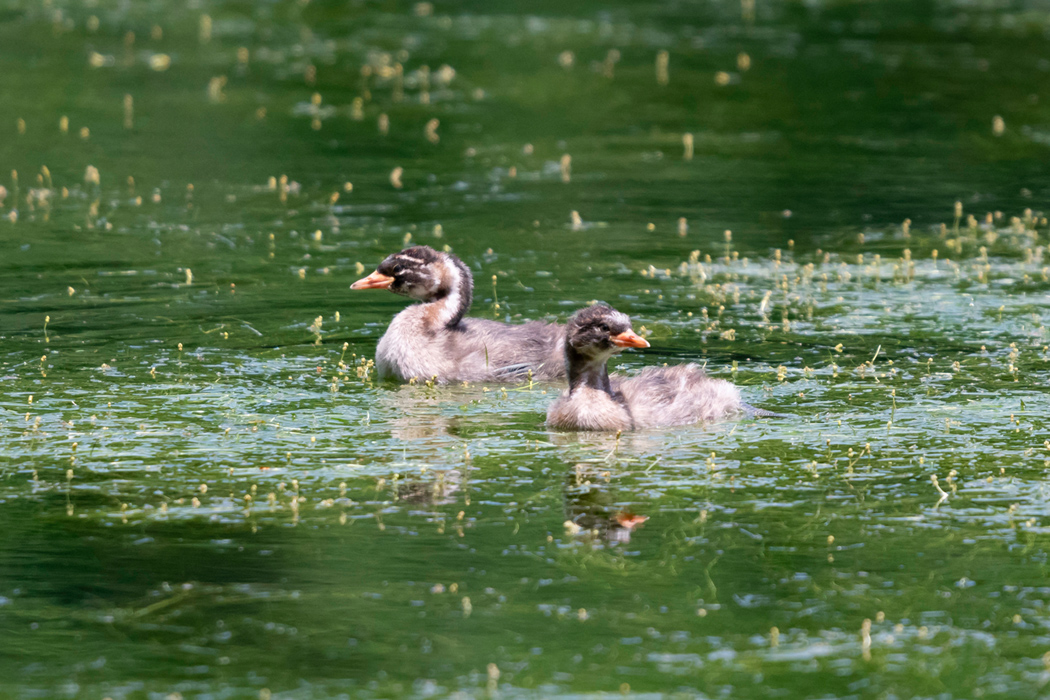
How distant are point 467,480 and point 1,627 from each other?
3.25 metres

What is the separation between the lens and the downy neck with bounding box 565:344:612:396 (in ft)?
39.1

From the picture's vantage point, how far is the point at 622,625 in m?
8.27

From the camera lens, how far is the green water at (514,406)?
8086 mm

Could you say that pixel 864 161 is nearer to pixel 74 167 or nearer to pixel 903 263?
pixel 903 263

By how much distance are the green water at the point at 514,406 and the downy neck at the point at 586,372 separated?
0.43 m

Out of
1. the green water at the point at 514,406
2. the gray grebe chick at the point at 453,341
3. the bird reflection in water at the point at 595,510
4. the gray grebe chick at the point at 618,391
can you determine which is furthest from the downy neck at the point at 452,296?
the bird reflection in water at the point at 595,510

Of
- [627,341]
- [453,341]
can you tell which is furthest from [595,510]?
[453,341]

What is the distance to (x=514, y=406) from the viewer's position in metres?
12.8

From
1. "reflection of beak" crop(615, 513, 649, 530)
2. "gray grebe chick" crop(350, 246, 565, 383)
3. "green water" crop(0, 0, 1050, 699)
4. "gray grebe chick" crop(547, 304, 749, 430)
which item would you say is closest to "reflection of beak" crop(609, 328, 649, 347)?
"gray grebe chick" crop(547, 304, 749, 430)

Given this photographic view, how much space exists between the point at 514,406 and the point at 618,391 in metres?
1.02

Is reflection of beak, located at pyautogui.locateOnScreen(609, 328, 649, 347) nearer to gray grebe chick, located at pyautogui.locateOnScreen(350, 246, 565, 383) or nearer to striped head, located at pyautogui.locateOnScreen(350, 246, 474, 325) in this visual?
gray grebe chick, located at pyautogui.locateOnScreen(350, 246, 565, 383)

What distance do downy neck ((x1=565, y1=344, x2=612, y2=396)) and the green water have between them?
0.43 metres

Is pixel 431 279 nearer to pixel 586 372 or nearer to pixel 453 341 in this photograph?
pixel 453 341

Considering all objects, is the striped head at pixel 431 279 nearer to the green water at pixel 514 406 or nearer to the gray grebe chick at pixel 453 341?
the gray grebe chick at pixel 453 341
